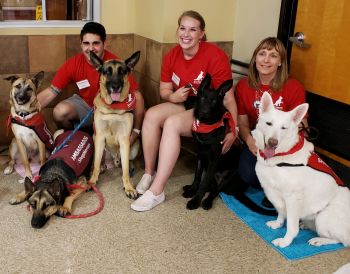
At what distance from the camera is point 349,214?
6.85ft

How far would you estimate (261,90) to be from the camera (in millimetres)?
2607

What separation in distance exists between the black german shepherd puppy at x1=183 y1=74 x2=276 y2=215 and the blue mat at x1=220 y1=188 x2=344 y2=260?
0.18ft

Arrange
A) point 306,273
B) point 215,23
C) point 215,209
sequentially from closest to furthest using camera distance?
point 306,273 < point 215,209 < point 215,23

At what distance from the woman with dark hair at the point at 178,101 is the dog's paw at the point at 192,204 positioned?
0.18 m

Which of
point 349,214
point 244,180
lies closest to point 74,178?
point 244,180

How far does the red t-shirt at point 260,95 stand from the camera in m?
2.55

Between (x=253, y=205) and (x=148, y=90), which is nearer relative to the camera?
(x=253, y=205)

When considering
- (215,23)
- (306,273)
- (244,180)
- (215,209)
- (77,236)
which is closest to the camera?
(306,273)

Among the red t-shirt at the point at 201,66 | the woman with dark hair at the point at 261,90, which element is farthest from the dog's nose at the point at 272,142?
the red t-shirt at the point at 201,66

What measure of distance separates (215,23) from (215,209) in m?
1.66

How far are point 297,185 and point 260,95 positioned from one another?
743mm

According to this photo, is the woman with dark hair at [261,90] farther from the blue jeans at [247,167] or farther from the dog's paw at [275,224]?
the dog's paw at [275,224]

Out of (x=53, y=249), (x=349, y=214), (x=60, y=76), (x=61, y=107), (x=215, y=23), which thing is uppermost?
(x=215, y=23)

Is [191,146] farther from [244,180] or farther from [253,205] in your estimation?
[253,205]
